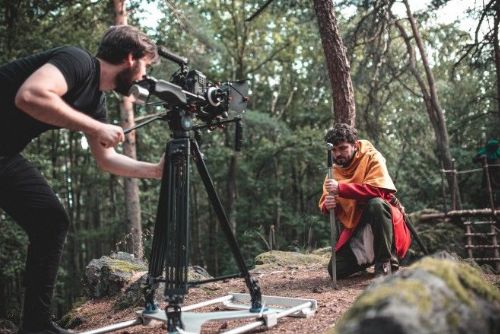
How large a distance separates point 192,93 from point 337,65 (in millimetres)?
3492

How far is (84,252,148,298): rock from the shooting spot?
4.51 meters

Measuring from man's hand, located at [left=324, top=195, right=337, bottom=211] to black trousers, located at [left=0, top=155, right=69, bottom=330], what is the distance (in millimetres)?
2350

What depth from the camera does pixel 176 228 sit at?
2432mm

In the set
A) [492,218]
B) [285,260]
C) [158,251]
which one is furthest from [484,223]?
[158,251]

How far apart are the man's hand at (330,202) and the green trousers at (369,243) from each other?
0.30m

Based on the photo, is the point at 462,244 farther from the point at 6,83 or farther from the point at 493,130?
the point at 6,83

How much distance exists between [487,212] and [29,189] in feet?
31.5

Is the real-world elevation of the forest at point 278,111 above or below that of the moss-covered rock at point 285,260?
above

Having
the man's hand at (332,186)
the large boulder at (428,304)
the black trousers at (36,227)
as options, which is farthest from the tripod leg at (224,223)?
the man's hand at (332,186)

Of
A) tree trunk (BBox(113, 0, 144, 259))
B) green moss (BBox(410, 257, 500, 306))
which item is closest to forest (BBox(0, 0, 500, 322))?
tree trunk (BBox(113, 0, 144, 259))

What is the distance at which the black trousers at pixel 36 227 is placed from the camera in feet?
7.59

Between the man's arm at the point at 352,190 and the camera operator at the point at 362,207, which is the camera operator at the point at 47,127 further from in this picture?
the camera operator at the point at 362,207

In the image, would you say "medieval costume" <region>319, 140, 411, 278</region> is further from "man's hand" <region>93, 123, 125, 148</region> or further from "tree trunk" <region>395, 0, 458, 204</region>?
"tree trunk" <region>395, 0, 458, 204</region>

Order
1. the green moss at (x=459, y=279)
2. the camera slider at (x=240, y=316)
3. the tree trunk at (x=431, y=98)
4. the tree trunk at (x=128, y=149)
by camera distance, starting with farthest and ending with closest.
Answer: the tree trunk at (x=431, y=98), the tree trunk at (x=128, y=149), the camera slider at (x=240, y=316), the green moss at (x=459, y=279)
